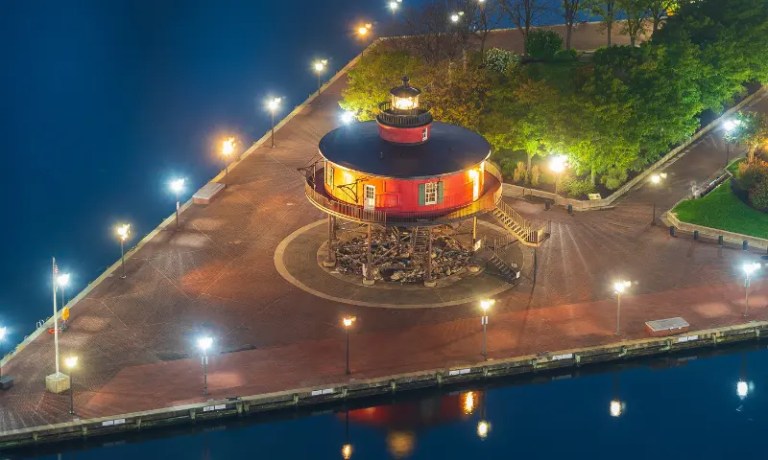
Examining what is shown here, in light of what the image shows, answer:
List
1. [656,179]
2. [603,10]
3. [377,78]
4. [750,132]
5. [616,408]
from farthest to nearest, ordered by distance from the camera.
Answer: [603,10] < [377,78] < [750,132] < [656,179] < [616,408]

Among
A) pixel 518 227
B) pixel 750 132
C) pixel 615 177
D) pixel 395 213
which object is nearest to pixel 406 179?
pixel 395 213

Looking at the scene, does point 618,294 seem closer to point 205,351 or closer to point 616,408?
point 616,408

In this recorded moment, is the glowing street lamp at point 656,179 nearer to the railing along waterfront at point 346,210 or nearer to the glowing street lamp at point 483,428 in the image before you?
the railing along waterfront at point 346,210

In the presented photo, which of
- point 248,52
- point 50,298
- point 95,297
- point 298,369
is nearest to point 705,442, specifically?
point 298,369

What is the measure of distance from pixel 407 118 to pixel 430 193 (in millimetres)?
6187

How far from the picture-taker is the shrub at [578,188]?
433ft

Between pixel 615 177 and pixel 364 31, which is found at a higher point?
pixel 364 31

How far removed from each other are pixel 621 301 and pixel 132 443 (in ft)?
128

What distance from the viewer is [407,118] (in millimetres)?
114188

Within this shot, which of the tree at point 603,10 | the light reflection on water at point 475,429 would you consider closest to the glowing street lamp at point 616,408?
the light reflection on water at point 475,429

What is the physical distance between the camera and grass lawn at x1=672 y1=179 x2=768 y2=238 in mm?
125500

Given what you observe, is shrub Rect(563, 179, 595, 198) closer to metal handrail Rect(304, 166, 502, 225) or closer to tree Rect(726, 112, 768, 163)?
tree Rect(726, 112, 768, 163)

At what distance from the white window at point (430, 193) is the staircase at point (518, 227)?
262 inches

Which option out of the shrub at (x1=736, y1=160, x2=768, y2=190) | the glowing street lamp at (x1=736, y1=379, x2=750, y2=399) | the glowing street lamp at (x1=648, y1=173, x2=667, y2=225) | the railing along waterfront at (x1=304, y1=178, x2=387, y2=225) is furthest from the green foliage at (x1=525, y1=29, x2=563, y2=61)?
the glowing street lamp at (x1=736, y1=379, x2=750, y2=399)
